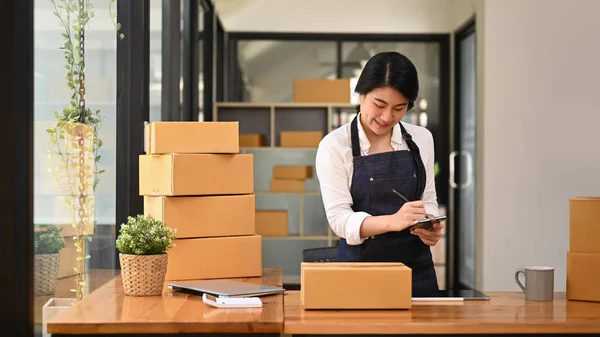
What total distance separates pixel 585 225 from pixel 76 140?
1.57 m

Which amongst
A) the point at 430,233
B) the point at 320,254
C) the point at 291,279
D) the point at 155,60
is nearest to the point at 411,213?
the point at 430,233

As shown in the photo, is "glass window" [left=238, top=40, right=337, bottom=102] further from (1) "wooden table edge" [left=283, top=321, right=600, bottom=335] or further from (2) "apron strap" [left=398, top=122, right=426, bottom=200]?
(1) "wooden table edge" [left=283, top=321, right=600, bottom=335]

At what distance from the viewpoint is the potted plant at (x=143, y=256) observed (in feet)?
7.69

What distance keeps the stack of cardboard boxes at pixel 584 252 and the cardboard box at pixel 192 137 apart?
45.1 inches

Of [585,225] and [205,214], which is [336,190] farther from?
[585,225]

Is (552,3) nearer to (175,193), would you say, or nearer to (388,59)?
(388,59)

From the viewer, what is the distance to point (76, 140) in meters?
2.55

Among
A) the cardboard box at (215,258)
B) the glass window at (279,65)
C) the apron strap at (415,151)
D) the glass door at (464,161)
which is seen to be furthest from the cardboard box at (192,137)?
the glass window at (279,65)

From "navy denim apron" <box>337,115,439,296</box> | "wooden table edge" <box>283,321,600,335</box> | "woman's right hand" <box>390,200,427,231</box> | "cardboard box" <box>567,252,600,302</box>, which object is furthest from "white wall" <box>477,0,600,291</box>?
"wooden table edge" <box>283,321,600,335</box>

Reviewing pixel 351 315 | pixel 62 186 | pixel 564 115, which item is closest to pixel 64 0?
pixel 62 186

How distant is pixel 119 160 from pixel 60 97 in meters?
0.81

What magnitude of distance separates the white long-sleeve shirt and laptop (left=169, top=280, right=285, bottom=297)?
1.16 ft

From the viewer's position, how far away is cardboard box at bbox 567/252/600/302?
7.87 feet

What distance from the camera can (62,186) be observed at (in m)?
2.43
